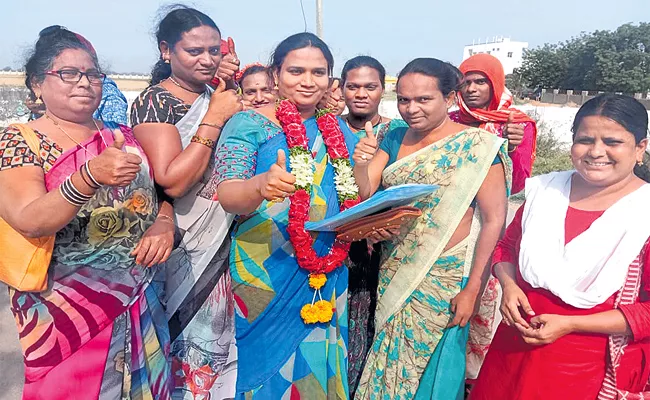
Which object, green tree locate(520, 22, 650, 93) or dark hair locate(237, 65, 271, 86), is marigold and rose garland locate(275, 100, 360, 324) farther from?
green tree locate(520, 22, 650, 93)

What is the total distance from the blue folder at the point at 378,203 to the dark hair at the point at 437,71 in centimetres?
55

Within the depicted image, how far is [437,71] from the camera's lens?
2.26m

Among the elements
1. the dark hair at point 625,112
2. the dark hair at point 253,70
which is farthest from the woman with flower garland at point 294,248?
the dark hair at point 253,70

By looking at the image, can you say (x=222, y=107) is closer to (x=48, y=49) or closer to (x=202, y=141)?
(x=202, y=141)

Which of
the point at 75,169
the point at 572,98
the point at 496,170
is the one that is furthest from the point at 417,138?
the point at 572,98

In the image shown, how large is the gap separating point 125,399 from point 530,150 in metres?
2.85

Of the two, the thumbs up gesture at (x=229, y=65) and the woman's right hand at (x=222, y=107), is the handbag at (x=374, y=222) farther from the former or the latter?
the thumbs up gesture at (x=229, y=65)

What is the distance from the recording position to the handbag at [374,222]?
1.98m

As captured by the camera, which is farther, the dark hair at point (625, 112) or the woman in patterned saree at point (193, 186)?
the woman in patterned saree at point (193, 186)

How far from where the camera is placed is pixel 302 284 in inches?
90.7

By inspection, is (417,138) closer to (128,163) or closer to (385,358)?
(385,358)

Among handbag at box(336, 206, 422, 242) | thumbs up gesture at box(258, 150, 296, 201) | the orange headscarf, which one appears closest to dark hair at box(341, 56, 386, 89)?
the orange headscarf

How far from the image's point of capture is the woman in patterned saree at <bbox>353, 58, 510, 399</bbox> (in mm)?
2268

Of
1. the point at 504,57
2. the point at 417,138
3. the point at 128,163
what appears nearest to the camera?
the point at 128,163
